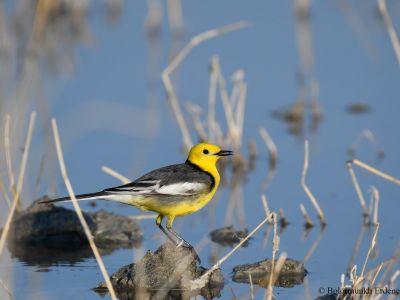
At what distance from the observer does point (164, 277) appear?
8.20m

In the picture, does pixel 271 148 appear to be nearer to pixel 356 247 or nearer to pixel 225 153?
pixel 225 153

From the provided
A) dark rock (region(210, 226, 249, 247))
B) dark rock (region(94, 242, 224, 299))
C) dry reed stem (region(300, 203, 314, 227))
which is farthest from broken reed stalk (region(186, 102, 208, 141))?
dark rock (region(94, 242, 224, 299))

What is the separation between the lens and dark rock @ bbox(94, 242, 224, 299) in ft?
26.5

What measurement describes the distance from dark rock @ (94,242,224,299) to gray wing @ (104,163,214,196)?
80 cm

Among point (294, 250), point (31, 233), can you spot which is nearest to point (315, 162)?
point (294, 250)

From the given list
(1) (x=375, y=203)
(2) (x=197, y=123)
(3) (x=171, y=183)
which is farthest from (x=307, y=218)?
(2) (x=197, y=123)

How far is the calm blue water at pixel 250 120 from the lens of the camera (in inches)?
371

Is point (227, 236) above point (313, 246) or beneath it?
above

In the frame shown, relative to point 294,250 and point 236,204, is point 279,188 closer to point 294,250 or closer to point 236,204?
point 236,204

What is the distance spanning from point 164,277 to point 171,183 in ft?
4.02

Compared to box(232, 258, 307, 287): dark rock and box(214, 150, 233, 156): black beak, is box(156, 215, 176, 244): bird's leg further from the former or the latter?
box(232, 258, 307, 287): dark rock

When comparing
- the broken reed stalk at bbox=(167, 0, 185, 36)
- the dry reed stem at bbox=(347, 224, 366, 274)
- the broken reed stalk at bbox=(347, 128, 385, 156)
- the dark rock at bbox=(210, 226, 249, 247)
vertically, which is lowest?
the dry reed stem at bbox=(347, 224, 366, 274)

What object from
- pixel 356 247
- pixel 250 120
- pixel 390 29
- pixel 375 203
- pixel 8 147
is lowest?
pixel 356 247

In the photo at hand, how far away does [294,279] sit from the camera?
8492mm
